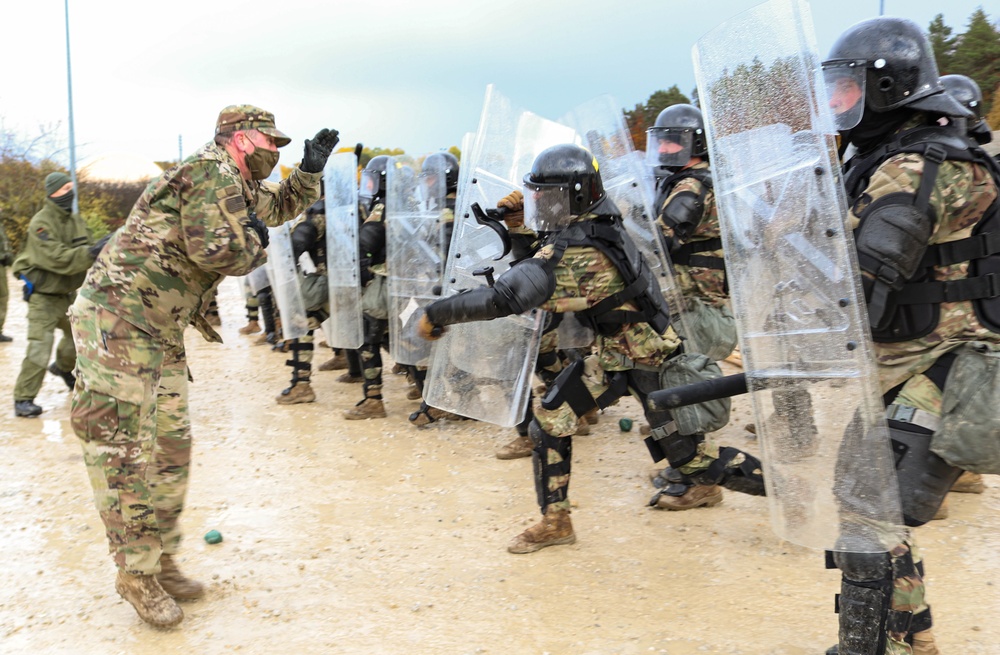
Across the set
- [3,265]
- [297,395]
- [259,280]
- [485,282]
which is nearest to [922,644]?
[485,282]

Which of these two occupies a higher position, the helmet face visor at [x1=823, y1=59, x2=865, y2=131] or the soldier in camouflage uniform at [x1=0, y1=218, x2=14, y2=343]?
the helmet face visor at [x1=823, y1=59, x2=865, y2=131]

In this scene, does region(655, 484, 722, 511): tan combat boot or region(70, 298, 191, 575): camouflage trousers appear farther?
region(655, 484, 722, 511): tan combat boot

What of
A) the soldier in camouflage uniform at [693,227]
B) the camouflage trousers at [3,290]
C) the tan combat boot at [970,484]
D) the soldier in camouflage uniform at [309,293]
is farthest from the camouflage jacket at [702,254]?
the camouflage trousers at [3,290]

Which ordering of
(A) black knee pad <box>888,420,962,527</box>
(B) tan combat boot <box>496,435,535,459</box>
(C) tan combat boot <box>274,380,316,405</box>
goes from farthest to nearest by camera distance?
1. (C) tan combat boot <box>274,380,316,405</box>
2. (B) tan combat boot <box>496,435,535,459</box>
3. (A) black knee pad <box>888,420,962,527</box>

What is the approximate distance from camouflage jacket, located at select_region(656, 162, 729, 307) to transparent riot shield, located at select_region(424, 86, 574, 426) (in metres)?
0.78

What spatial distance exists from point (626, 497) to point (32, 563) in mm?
3118

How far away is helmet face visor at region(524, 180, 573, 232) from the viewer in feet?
12.0

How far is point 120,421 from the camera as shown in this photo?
317cm

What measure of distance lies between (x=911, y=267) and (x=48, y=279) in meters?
6.72

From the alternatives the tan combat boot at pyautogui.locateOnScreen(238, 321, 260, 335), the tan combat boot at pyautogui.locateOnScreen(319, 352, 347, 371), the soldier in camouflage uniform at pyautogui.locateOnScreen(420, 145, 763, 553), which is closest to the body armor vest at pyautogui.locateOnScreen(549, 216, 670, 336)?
the soldier in camouflage uniform at pyautogui.locateOnScreen(420, 145, 763, 553)

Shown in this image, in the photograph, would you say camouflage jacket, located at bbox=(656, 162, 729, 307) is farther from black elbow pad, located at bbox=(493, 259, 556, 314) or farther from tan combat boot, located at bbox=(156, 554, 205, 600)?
tan combat boot, located at bbox=(156, 554, 205, 600)

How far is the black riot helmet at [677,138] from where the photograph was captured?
5219 mm

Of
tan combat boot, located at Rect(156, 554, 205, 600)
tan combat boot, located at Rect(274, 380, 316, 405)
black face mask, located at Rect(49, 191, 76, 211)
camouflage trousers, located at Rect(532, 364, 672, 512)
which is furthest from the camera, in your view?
tan combat boot, located at Rect(274, 380, 316, 405)

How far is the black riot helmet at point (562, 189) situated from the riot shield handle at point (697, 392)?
4.66 ft
